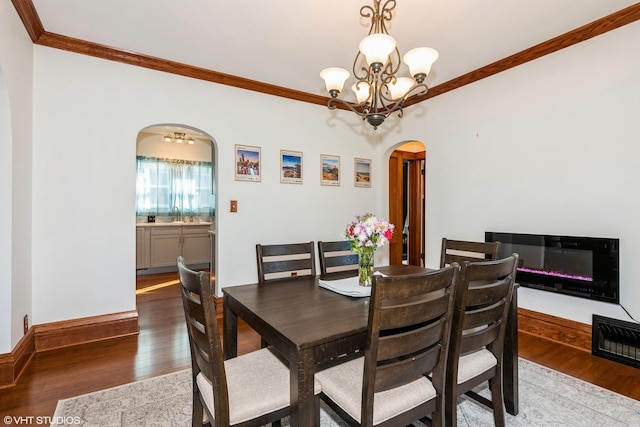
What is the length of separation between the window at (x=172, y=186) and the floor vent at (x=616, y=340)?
221 inches

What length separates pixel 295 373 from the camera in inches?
47.1

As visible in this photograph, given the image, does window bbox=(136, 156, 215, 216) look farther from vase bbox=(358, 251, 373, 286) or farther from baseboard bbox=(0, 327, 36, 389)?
vase bbox=(358, 251, 373, 286)

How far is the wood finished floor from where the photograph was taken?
2.06 m

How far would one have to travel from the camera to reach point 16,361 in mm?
2234

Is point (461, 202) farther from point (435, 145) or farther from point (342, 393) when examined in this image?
point (342, 393)

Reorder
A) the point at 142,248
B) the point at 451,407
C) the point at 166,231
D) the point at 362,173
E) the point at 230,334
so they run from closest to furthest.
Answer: the point at 451,407 < the point at 230,334 < the point at 362,173 < the point at 142,248 < the point at 166,231

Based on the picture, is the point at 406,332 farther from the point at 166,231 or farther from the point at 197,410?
the point at 166,231

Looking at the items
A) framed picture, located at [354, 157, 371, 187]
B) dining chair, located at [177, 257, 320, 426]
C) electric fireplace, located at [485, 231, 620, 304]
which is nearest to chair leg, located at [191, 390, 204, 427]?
dining chair, located at [177, 257, 320, 426]

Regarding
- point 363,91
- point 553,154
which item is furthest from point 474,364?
point 553,154

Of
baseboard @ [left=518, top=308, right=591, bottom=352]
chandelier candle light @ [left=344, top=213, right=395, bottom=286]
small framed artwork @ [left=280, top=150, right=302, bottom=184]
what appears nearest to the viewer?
chandelier candle light @ [left=344, top=213, right=395, bottom=286]

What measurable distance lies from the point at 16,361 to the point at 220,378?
212 centimetres

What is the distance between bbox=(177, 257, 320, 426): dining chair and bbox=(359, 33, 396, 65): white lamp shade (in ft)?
5.09

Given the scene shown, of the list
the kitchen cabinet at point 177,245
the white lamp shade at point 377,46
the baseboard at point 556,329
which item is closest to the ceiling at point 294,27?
the white lamp shade at point 377,46

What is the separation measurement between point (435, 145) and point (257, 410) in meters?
3.65
